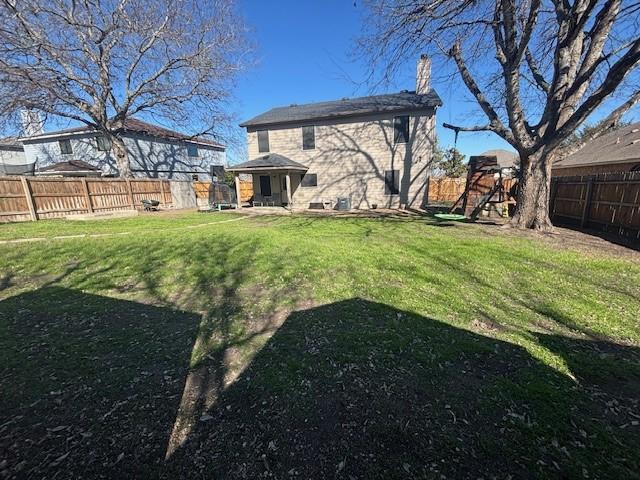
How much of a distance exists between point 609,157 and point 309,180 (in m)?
18.3

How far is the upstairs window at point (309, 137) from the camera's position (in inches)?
746

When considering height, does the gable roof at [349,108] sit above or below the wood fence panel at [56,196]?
above

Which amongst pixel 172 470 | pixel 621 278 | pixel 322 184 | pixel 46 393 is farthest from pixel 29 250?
pixel 322 184

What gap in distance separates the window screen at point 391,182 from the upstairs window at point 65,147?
26.7 metres

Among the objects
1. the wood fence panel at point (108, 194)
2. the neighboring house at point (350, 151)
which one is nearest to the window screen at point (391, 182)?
the neighboring house at point (350, 151)

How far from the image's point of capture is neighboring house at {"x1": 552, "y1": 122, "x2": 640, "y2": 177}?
15391 mm

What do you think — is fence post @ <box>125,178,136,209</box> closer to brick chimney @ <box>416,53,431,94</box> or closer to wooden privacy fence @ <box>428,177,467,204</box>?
brick chimney @ <box>416,53,431,94</box>

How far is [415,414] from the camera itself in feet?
7.28

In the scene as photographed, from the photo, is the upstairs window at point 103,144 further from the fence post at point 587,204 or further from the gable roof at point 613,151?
the gable roof at point 613,151

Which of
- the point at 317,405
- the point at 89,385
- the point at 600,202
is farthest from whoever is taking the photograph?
the point at 600,202

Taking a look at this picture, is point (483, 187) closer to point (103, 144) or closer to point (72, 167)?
point (72, 167)

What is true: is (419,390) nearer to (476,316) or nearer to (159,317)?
(476,316)

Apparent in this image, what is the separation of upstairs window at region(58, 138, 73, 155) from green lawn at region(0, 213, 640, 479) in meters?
25.7

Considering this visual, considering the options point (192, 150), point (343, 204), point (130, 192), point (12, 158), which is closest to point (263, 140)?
point (343, 204)
